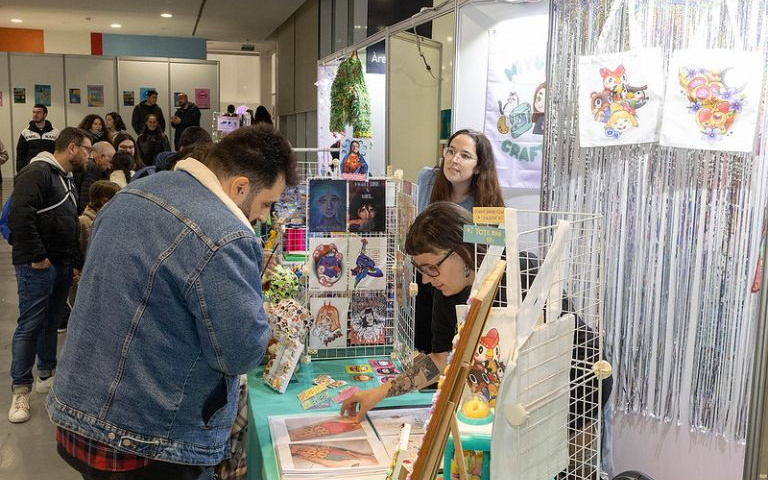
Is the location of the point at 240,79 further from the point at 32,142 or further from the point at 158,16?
the point at 32,142

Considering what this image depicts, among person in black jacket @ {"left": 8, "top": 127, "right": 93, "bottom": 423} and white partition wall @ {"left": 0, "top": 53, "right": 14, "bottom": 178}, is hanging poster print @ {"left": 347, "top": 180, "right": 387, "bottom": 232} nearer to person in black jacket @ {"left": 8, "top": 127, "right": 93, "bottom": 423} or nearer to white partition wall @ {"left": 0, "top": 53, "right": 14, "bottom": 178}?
person in black jacket @ {"left": 8, "top": 127, "right": 93, "bottom": 423}

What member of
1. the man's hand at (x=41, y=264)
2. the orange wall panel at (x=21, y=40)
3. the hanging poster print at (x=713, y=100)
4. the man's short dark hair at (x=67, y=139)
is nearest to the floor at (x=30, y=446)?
the man's hand at (x=41, y=264)

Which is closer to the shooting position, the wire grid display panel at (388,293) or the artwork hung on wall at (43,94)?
the wire grid display panel at (388,293)

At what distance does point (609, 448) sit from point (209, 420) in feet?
3.77

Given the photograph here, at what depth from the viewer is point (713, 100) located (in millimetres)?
2248

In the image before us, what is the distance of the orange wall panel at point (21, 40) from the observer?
13.4 meters

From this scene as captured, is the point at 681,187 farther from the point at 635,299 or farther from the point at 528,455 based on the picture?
the point at 528,455

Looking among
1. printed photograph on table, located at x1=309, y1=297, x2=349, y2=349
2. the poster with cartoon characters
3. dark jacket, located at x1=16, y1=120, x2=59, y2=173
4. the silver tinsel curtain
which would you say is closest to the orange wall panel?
dark jacket, located at x1=16, y1=120, x2=59, y2=173

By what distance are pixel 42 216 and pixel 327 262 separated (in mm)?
2084

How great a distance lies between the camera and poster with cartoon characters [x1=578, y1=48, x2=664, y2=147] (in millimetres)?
2400

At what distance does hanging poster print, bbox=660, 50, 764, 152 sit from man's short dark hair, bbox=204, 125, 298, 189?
1.42 metres

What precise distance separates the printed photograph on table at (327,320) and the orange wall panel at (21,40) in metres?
13.5

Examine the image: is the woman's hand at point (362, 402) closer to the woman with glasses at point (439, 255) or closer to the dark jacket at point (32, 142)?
the woman with glasses at point (439, 255)

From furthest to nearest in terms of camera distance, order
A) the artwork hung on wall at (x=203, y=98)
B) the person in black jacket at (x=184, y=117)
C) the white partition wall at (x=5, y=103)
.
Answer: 1. the artwork hung on wall at (x=203, y=98)
2. the white partition wall at (x=5, y=103)
3. the person in black jacket at (x=184, y=117)
